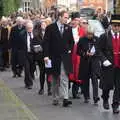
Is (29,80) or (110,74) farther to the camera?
(29,80)

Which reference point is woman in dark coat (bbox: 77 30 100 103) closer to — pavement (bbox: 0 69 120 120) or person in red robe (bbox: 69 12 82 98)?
person in red robe (bbox: 69 12 82 98)

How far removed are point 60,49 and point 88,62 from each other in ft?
2.83

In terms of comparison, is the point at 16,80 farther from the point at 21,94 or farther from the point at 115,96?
the point at 115,96

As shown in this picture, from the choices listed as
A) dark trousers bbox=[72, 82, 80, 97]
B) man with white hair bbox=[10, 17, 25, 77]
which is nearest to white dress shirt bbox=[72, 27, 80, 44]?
dark trousers bbox=[72, 82, 80, 97]

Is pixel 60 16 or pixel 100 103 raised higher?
pixel 60 16

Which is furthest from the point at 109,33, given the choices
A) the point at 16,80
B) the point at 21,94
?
the point at 16,80

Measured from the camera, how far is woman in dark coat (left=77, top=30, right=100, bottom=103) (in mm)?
13125

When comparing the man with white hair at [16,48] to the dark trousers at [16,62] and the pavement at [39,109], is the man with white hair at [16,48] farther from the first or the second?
the pavement at [39,109]

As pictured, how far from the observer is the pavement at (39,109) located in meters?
11.6

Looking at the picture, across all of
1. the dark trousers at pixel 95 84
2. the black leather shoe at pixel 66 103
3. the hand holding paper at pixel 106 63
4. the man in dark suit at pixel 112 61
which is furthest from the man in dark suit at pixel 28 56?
the hand holding paper at pixel 106 63

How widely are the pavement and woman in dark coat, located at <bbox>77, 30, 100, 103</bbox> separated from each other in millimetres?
436

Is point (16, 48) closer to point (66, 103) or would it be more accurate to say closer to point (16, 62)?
point (16, 62)

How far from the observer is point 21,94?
1502 cm

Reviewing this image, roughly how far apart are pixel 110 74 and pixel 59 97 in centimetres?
175
